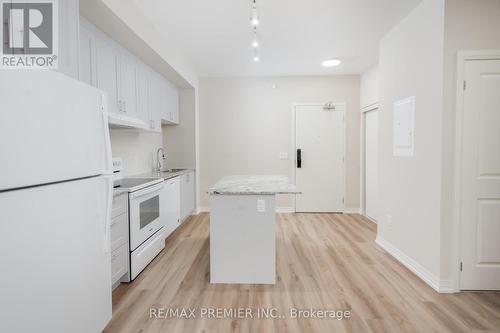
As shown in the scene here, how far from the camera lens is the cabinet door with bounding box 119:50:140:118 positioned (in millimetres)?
2811

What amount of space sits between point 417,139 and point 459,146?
15.4 inches

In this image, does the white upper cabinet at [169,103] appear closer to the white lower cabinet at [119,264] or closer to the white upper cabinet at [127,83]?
the white upper cabinet at [127,83]

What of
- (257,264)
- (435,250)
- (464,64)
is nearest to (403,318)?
(435,250)

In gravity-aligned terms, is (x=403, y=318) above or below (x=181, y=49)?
below

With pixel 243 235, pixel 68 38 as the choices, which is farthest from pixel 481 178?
pixel 68 38

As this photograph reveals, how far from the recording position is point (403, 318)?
1873 millimetres

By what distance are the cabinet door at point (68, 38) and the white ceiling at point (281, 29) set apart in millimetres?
1021

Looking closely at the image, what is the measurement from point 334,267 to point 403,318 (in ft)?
2.83

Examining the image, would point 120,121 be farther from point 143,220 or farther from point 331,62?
point 331,62

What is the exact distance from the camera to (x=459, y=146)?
85.4 inches

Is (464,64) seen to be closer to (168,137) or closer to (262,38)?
(262,38)

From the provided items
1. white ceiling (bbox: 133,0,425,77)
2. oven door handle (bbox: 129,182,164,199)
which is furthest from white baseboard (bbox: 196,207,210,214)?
white ceiling (bbox: 133,0,425,77)

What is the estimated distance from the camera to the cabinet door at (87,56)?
2.18m

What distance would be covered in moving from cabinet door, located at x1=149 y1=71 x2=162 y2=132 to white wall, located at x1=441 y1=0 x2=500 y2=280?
3.49 meters
